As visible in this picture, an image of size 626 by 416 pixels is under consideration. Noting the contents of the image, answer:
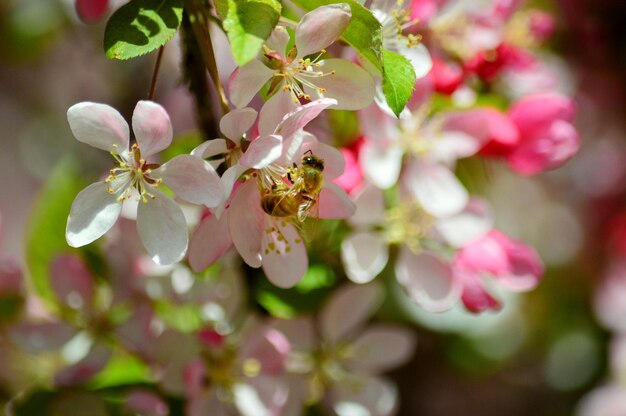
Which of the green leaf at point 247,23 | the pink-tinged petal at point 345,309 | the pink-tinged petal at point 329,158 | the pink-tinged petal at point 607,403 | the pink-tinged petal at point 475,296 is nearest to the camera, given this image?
the green leaf at point 247,23

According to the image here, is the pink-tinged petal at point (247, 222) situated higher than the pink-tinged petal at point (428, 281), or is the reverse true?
the pink-tinged petal at point (247, 222)

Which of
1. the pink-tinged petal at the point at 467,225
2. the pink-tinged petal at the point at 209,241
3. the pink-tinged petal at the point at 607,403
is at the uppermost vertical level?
the pink-tinged petal at the point at 209,241

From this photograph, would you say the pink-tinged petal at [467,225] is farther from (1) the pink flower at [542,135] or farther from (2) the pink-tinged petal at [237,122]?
(2) the pink-tinged petal at [237,122]

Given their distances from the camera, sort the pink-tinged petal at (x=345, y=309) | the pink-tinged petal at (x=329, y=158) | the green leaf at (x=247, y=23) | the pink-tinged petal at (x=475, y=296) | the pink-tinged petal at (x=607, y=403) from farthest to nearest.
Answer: the pink-tinged petal at (x=607, y=403) → the pink-tinged petal at (x=345, y=309) → the pink-tinged petal at (x=475, y=296) → the pink-tinged petal at (x=329, y=158) → the green leaf at (x=247, y=23)

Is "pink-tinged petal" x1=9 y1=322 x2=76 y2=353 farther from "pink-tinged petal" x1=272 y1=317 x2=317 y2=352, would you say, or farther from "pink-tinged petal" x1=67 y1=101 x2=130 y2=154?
"pink-tinged petal" x1=67 y1=101 x2=130 y2=154

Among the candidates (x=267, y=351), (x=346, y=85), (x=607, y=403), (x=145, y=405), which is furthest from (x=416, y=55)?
(x=607, y=403)

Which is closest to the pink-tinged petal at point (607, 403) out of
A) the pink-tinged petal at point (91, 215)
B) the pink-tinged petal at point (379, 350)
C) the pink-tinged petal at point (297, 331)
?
the pink-tinged petal at point (379, 350)
